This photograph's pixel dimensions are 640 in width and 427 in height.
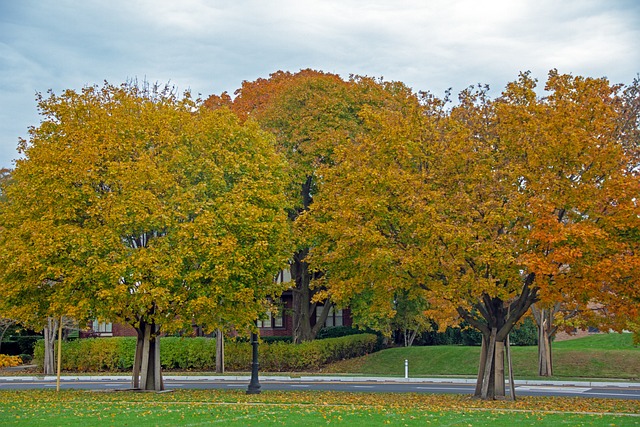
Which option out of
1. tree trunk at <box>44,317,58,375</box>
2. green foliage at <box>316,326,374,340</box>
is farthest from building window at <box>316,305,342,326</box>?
tree trunk at <box>44,317,58,375</box>

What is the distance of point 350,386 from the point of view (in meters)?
30.3

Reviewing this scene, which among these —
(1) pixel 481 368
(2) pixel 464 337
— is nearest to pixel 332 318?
(2) pixel 464 337

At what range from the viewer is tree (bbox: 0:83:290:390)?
78.0ft

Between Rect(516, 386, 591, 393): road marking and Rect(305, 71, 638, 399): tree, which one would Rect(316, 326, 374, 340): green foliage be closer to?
Rect(516, 386, 591, 393): road marking

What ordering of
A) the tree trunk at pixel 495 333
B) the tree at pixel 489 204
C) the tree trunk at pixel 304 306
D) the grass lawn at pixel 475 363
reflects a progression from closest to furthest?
1. the tree at pixel 489 204
2. the tree trunk at pixel 495 333
3. the grass lawn at pixel 475 363
4. the tree trunk at pixel 304 306

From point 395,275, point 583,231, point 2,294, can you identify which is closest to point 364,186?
point 395,275

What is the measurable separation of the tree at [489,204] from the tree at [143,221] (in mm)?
2727

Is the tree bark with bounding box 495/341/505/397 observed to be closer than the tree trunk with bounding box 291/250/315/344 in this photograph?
Yes

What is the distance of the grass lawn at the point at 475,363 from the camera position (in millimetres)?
34406

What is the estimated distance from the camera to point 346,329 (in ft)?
162

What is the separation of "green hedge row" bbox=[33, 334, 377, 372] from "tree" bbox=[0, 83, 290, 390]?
1303 centimetres

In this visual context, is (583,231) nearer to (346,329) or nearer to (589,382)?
(589,382)

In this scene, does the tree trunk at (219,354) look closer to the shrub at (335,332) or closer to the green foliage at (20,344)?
the shrub at (335,332)

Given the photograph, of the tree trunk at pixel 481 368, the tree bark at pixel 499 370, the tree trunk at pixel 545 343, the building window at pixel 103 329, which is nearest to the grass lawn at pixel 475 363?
the tree trunk at pixel 545 343
